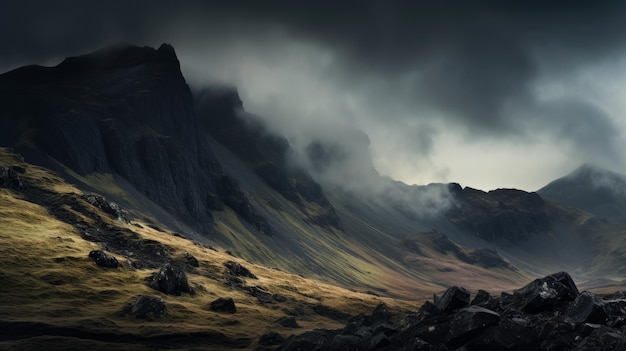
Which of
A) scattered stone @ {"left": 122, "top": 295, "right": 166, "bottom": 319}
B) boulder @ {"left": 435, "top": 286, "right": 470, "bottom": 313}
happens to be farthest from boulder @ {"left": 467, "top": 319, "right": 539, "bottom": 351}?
scattered stone @ {"left": 122, "top": 295, "right": 166, "bottom": 319}

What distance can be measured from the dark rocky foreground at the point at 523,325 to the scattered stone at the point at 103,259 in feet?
241

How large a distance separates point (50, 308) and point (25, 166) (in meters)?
127

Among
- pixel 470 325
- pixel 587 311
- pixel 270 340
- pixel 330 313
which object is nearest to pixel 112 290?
pixel 270 340

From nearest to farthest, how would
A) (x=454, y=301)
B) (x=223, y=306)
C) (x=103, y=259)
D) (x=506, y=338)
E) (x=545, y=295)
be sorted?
(x=506, y=338) < (x=545, y=295) < (x=454, y=301) < (x=223, y=306) < (x=103, y=259)

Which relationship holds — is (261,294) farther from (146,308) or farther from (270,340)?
(270,340)

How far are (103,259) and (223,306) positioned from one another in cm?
2956

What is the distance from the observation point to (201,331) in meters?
79.9

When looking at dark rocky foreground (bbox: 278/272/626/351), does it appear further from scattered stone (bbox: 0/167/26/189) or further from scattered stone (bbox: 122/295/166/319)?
scattered stone (bbox: 0/167/26/189)

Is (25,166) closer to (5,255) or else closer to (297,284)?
(5,255)

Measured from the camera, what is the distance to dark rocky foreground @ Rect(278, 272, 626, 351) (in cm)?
3866

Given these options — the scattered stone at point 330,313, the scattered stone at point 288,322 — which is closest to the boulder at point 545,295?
the scattered stone at point 288,322

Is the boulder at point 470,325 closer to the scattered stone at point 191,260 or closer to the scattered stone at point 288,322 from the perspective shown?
the scattered stone at point 288,322

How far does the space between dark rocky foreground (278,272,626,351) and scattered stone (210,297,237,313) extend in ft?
180

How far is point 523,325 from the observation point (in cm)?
4162
